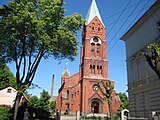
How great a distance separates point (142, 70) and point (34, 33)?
12.2 meters

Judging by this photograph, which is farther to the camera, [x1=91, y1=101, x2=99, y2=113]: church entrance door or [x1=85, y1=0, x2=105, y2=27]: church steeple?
[x1=85, y1=0, x2=105, y2=27]: church steeple

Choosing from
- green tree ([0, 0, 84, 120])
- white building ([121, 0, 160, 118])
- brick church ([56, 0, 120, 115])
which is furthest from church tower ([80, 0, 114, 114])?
green tree ([0, 0, 84, 120])

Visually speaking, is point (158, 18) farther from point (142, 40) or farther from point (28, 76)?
point (28, 76)

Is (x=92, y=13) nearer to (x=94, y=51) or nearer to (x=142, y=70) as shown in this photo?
(x=94, y=51)

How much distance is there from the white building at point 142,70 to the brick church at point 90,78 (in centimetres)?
1778

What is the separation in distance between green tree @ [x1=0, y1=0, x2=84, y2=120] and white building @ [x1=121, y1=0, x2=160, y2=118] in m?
7.47

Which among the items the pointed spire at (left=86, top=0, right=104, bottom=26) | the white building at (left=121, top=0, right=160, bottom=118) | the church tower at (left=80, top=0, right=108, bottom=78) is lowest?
the white building at (left=121, top=0, right=160, bottom=118)

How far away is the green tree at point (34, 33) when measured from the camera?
52.9ft

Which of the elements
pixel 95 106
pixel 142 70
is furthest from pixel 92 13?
pixel 142 70

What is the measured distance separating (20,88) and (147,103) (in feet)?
42.4

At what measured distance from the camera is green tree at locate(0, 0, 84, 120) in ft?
52.9

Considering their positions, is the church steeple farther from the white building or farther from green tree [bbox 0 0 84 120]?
green tree [bbox 0 0 84 120]

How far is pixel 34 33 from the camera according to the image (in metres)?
16.7

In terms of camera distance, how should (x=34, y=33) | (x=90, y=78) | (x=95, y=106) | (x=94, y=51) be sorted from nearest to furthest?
1. (x=34, y=33)
2. (x=95, y=106)
3. (x=90, y=78)
4. (x=94, y=51)
